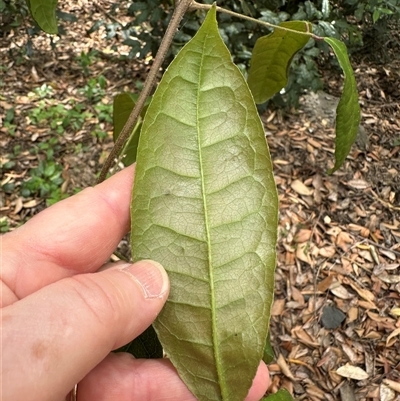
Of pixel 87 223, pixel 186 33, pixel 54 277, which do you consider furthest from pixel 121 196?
pixel 186 33

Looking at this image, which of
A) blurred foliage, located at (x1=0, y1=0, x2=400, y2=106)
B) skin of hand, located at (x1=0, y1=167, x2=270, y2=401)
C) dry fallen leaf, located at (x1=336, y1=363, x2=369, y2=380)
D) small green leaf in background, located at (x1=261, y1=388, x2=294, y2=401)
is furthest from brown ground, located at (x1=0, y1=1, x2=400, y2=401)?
small green leaf in background, located at (x1=261, y1=388, x2=294, y2=401)

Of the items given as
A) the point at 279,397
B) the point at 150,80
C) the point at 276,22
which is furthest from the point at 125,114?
the point at 276,22

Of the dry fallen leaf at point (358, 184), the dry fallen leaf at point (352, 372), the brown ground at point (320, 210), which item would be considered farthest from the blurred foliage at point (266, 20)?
the dry fallen leaf at point (352, 372)

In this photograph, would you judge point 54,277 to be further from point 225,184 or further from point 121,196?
point 225,184

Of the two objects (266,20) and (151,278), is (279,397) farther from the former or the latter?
(266,20)

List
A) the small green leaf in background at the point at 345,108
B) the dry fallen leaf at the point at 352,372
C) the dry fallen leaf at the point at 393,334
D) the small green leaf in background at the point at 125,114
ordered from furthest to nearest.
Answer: the dry fallen leaf at the point at 393,334, the dry fallen leaf at the point at 352,372, the small green leaf in background at the point at 125,114, the small green leaf in background at the point at 345,108

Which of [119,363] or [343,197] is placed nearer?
[119,363]

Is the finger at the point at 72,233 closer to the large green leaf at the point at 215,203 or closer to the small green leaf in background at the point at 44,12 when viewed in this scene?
the large green leaf at the point at 215,203
